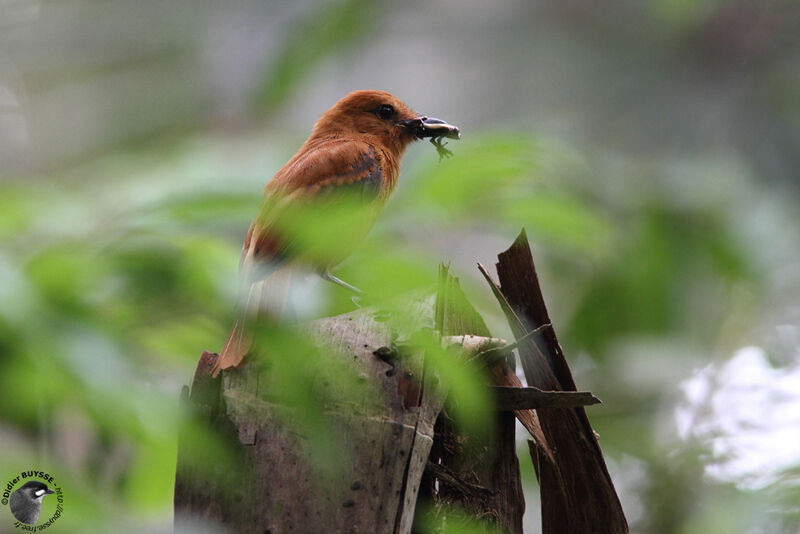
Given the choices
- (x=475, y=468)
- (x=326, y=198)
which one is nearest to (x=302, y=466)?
(x=475, y=468)

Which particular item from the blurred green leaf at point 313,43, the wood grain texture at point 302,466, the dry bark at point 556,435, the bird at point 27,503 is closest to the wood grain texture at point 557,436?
the dry bark at point 556,435

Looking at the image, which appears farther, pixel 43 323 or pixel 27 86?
pixel 27 86

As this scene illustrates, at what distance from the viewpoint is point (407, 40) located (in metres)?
7.89

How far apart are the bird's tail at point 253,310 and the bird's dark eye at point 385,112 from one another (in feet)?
4.82

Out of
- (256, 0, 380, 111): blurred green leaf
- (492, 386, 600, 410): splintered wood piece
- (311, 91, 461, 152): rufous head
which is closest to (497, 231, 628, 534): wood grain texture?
(492, 386, 600, 410): splintered wood piece

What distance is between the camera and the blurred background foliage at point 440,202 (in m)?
1.52

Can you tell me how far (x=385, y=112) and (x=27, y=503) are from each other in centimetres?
233

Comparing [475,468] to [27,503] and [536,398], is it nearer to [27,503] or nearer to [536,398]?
[536,398]

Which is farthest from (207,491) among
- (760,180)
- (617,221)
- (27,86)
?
(27,86)

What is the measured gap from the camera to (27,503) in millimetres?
1769

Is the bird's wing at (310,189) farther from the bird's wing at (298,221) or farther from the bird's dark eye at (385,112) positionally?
the bird's dark eye at (385,112)

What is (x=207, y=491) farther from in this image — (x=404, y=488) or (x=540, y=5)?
(x=540, y=5)

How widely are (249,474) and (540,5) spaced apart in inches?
259

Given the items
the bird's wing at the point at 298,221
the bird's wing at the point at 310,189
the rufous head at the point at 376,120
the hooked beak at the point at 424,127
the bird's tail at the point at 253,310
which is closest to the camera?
the bird's wing at the point at 298,221
